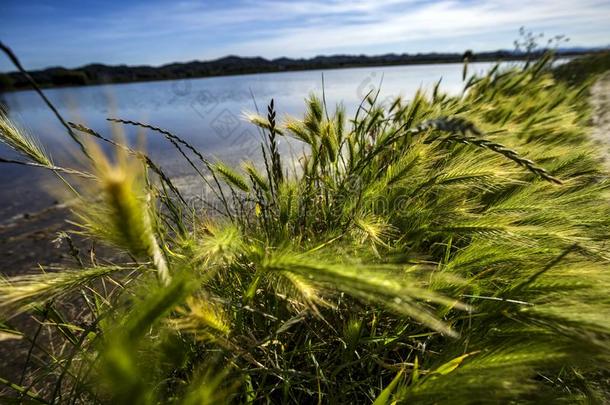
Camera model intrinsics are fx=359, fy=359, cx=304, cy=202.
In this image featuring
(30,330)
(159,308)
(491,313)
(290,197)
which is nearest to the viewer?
(159,308)

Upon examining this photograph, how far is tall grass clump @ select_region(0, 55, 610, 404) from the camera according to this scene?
57 cm

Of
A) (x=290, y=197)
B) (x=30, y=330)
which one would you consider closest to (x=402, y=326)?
(x=290, y=197)

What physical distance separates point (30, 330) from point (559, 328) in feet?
8.07

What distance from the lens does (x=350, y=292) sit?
58 centimetres

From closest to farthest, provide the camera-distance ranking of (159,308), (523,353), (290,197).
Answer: (159,308), (523,353), (290,197)

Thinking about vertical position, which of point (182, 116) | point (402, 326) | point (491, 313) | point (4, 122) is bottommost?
point (182, 116)

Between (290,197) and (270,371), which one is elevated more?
(290,197)

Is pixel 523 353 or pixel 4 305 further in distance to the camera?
pixel 523 353

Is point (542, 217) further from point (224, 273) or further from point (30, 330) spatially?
point (30, 330)

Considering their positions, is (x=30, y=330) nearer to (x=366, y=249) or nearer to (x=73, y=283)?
(x=73, y=283)

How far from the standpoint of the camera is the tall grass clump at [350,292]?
575 mm

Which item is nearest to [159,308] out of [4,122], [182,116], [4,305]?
[4,305]

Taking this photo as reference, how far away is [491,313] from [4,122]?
1.27m

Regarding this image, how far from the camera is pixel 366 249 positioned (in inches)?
37.5
